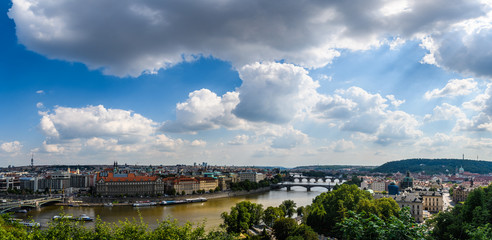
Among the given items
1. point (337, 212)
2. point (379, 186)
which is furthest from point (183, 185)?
point (337, 212)

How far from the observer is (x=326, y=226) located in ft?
106

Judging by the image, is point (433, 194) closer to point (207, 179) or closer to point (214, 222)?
point (214, 222)

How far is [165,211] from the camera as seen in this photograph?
173ft

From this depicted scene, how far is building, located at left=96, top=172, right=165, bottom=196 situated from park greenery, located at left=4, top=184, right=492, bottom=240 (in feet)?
137

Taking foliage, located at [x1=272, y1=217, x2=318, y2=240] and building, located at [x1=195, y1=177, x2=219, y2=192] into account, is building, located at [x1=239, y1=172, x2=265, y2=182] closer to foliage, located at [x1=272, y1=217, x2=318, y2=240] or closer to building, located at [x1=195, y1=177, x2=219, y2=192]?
building, located at [x1=195, y1=177, x2=219, y2=192]

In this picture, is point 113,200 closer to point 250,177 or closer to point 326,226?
point 326,226

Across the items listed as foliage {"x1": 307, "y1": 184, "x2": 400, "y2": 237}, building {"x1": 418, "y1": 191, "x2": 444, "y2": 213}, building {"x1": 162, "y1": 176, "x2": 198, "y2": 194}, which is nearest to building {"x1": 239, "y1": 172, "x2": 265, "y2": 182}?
building {"x1": 162, "y1": 176, "x2": 198, "y2": 194}

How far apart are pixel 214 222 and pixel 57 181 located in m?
65.5

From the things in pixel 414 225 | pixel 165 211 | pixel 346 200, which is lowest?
pixel 165 211

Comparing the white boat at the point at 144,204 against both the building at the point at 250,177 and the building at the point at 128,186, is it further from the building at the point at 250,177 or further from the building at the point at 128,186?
the building at the point at 250,177

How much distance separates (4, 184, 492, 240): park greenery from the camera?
862 centimetres

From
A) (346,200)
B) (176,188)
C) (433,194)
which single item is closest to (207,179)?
(176,188)

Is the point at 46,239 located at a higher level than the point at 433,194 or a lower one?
higher

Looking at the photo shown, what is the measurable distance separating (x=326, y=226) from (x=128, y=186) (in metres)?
51.4
